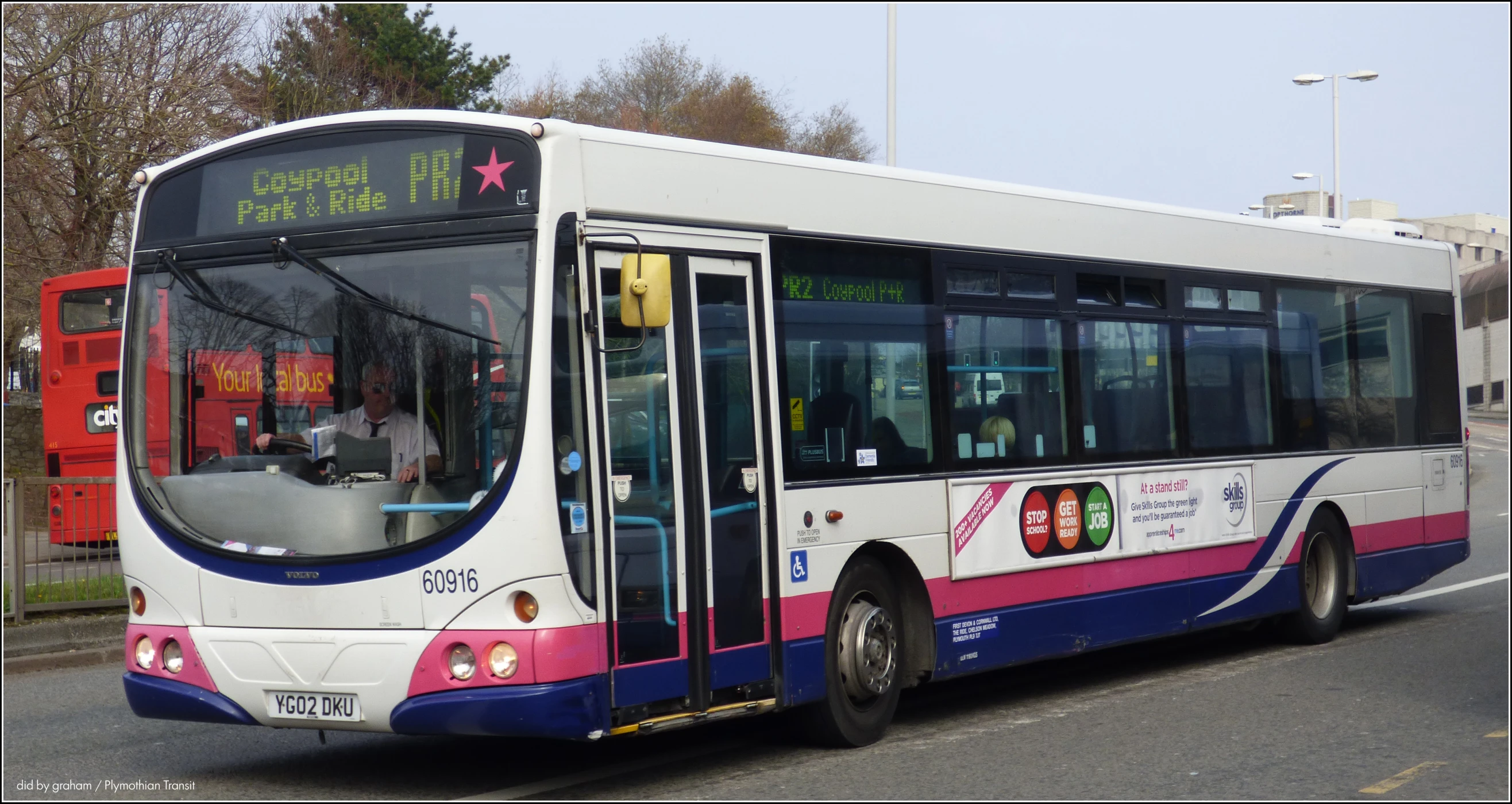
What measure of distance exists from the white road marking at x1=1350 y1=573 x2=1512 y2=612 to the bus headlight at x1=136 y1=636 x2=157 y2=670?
11.9m

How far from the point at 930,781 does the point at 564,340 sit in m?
2.65

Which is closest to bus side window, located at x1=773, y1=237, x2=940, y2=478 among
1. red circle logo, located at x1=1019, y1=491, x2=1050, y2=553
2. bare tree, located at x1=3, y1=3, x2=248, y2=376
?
red circle logo, located at x1=1019, y1=491, x2=1050, y2=553

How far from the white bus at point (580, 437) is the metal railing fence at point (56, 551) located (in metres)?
7.19

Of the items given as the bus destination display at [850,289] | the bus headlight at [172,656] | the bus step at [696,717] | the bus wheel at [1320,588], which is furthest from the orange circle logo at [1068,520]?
the bus headlight at [172,656]

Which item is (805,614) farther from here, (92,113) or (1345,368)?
(92,113)

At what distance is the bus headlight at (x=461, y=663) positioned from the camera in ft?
22.1

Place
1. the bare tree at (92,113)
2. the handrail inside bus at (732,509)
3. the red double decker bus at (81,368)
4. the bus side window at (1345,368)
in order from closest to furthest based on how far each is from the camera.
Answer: the handrail inside bus at (732,509) < the bus side window at (1345,368) < the bare tree at (92,113) < the red double decker bus at (81,368)

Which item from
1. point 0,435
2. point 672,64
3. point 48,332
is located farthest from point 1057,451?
point 672,64

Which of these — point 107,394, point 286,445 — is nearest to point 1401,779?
point 286,445

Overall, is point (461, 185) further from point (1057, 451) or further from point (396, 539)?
point (1057, 451)

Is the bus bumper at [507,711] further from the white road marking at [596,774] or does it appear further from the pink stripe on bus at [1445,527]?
the pink stripe on bus at [1445,527]

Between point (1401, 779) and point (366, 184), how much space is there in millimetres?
5486

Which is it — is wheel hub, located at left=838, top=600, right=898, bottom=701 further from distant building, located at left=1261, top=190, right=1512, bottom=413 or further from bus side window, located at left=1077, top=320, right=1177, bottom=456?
distant building, located at left=1261, top=190, right=1512, bottom=413

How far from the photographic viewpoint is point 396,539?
22.8ft
